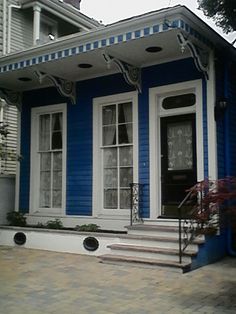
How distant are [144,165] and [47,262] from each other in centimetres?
Answer: 247

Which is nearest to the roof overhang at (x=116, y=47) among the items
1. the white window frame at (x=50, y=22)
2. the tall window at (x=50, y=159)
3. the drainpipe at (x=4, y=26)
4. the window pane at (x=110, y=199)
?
the tall window at (x=50, y=159)

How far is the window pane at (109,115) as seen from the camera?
8.55m

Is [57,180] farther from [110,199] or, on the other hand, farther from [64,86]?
[64,86]

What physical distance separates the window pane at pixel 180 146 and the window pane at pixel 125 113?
0.91m

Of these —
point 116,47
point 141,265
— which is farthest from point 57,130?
point 141,265

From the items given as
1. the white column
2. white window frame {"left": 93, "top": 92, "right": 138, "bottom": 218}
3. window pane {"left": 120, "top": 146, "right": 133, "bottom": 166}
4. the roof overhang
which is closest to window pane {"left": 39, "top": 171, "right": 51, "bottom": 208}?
white window frame {"left": 93, "top": 92, "right": 138, "bottom": 218}

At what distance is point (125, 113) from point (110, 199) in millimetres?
1730

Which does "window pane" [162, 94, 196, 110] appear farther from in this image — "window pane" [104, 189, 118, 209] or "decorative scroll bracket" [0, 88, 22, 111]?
"decorative scroll bracket" [0, 88, 22, 111]

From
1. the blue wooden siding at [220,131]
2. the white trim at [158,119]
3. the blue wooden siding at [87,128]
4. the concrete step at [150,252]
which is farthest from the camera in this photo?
the blue wooden siding at [87,128]

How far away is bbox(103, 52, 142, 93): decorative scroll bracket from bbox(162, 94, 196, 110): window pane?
0.57m

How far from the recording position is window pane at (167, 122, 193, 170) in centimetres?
759

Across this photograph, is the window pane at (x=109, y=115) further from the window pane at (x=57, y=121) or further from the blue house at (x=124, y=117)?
the window pane at (x=57, y=121)

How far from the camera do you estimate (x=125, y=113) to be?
8.39 metres

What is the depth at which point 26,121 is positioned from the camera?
32.6 feet
